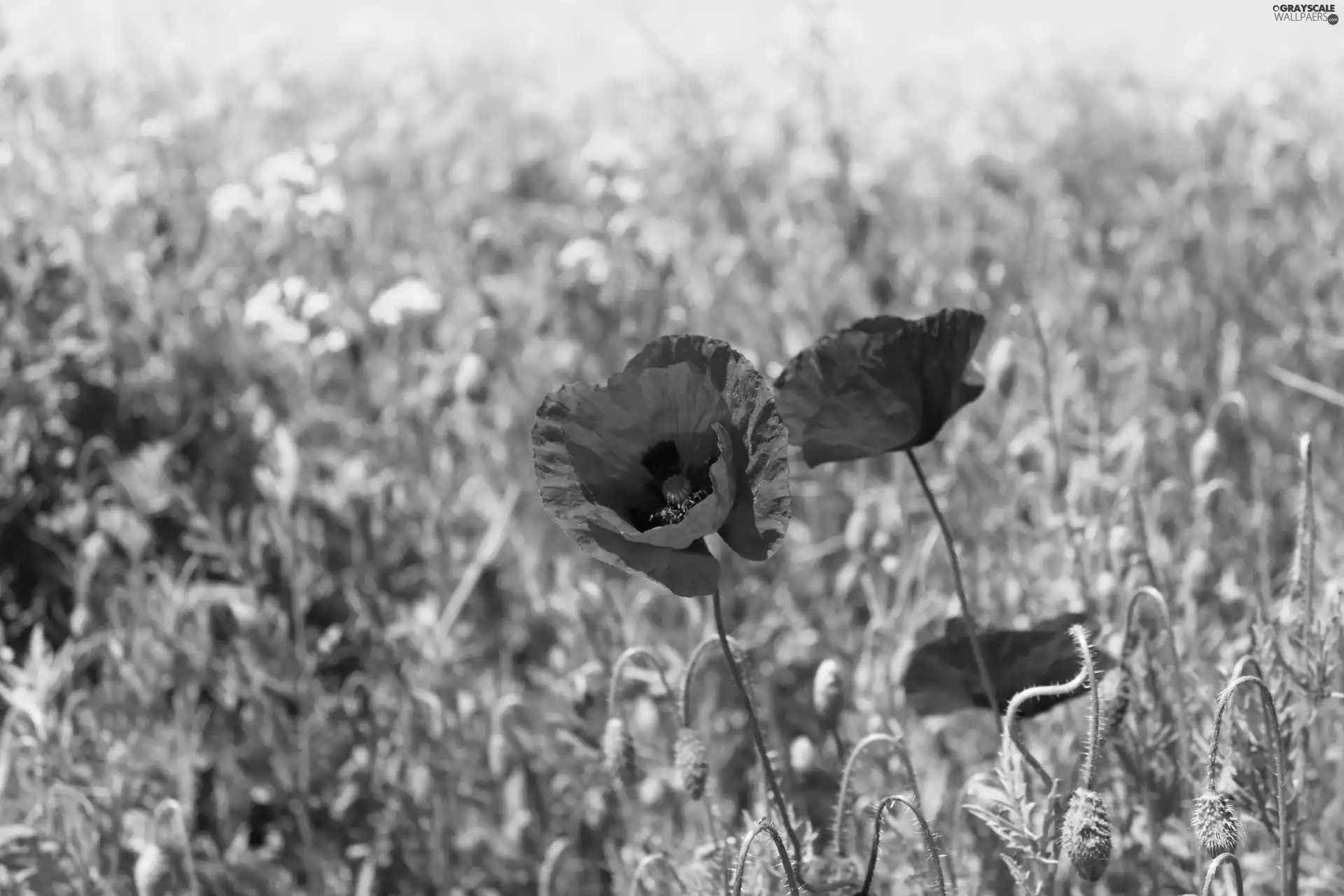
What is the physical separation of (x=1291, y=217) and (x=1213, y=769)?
3.27m

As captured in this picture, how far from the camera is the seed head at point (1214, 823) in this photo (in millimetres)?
1235

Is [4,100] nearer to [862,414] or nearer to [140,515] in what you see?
[140,515]

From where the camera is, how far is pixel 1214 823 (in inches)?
49.0

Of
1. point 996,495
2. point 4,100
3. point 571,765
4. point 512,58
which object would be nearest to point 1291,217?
point 996,495

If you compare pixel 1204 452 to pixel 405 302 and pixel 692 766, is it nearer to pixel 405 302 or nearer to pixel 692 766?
pixel 692 766

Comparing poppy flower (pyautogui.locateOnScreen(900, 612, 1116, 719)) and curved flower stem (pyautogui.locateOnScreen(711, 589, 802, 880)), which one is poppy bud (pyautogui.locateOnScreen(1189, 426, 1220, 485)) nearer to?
poppy flower (pyautogui.locateOnScreen(900, 612, 1116, 719))

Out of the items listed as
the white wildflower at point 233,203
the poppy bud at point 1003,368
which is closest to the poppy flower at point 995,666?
the poppy bud at point 1003,368

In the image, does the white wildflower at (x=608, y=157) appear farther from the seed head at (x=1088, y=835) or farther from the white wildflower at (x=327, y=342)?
the seed head at (x=1088, y=835)

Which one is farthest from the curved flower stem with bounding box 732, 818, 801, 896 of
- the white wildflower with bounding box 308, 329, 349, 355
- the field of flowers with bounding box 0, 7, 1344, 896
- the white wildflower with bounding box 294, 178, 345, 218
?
the white wildflower with bounding box 294, 178, 345, 218

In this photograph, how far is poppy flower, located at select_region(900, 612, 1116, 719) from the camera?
5.18ft

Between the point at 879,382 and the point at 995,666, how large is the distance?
17.2 inches

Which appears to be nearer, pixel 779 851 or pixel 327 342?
pixel 779 851

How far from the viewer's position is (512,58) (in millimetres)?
7645

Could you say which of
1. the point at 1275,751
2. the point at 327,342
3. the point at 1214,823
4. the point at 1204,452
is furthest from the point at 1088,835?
the point at 327,342
